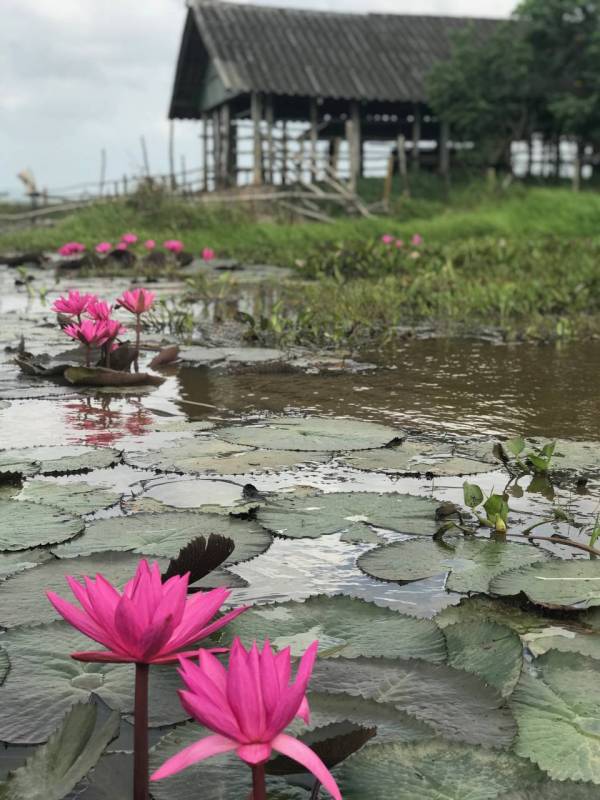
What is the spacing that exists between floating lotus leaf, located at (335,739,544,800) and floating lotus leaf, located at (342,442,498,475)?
1.26m

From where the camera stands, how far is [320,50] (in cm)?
2106

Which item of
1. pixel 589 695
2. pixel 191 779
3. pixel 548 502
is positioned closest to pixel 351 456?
pixel 548 502

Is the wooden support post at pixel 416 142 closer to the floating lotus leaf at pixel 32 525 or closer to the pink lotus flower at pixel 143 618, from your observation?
the floating lotus leaf at pixel 32 525

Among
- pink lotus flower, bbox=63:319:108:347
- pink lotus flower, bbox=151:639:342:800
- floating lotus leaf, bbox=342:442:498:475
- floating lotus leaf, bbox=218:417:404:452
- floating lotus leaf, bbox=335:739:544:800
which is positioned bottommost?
floating lotus leaf, bbox=335:739:544:800

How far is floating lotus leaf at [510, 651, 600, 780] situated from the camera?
104 cm

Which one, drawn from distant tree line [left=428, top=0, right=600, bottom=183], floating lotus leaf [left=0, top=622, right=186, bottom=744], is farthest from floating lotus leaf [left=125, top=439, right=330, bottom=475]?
→ distant tree line [left=428, top=0, right=600, bottom=183]

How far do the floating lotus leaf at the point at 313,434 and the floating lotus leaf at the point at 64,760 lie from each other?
1514 mm

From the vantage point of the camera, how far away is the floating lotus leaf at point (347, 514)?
1.83m

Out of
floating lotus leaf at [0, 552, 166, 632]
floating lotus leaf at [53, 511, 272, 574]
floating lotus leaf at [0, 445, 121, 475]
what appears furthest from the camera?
floating lotus leaf at [0, 445, 121, 475]

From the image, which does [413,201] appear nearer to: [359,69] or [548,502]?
[359,69]

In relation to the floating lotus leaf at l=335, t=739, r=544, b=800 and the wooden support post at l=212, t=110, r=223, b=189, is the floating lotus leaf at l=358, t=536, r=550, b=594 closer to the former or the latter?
the floating lotus leaf at l=335, t=739, r=544, b=800

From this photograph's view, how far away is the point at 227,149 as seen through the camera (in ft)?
72.0

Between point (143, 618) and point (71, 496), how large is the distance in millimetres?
1299

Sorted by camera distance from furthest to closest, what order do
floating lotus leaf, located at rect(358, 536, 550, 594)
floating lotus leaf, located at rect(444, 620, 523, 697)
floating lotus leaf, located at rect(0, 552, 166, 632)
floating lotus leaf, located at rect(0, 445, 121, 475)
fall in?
1. floating lotus leaf, located at rect(0, 445, 121, 475)
2. floating lotus leaf, located at rect(358, 536, 550, 594)
3. floating lotus leaf, located at rect(0, 552, 166, 632)
4. floating lotus leaf, located at rect(444, 620, 523, 697)
